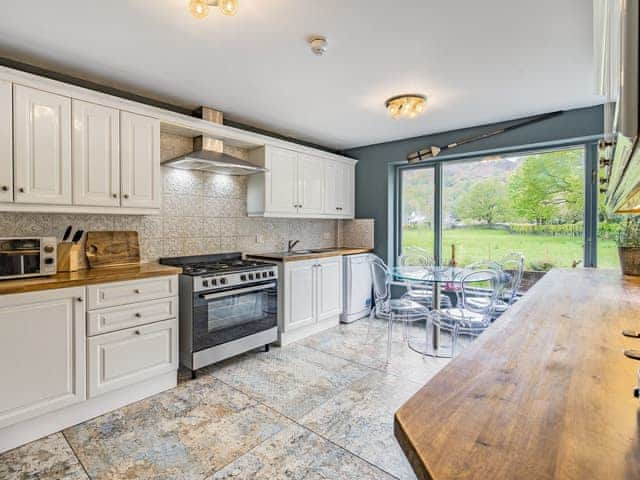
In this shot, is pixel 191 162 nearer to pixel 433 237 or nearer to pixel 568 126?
pixel 433 237

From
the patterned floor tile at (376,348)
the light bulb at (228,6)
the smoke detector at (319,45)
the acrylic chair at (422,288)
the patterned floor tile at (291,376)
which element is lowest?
the patterned floor tile at (291,376)

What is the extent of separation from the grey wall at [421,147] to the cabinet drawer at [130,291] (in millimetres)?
2998

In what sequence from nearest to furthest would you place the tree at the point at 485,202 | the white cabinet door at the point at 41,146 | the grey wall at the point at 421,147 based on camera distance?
1. the white cabinet door at the point at 41,146
2. the grey wall at the point at 421,147
3. the tree at the point at 485,202

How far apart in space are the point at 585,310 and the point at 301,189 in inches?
125

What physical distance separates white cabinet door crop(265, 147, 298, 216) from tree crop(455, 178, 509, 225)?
2.09 m

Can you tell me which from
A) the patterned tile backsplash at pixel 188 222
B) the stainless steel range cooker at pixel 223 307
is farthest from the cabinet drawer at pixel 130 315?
the patterned tile backsplash at pixel 188 222

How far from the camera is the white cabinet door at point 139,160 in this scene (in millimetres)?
2762

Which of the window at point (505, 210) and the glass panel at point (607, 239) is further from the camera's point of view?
the window at point (505, 210)

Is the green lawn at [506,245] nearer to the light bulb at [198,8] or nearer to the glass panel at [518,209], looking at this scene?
the glass panel at [518,209]

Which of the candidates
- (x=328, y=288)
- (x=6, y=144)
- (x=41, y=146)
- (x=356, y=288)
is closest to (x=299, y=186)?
(x=328, y=288)

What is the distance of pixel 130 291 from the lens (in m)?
2.50

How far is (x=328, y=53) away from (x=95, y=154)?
1842 millimetres

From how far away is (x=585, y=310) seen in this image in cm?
153

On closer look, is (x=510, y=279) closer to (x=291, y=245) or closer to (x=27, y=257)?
(x=291, y=245)
